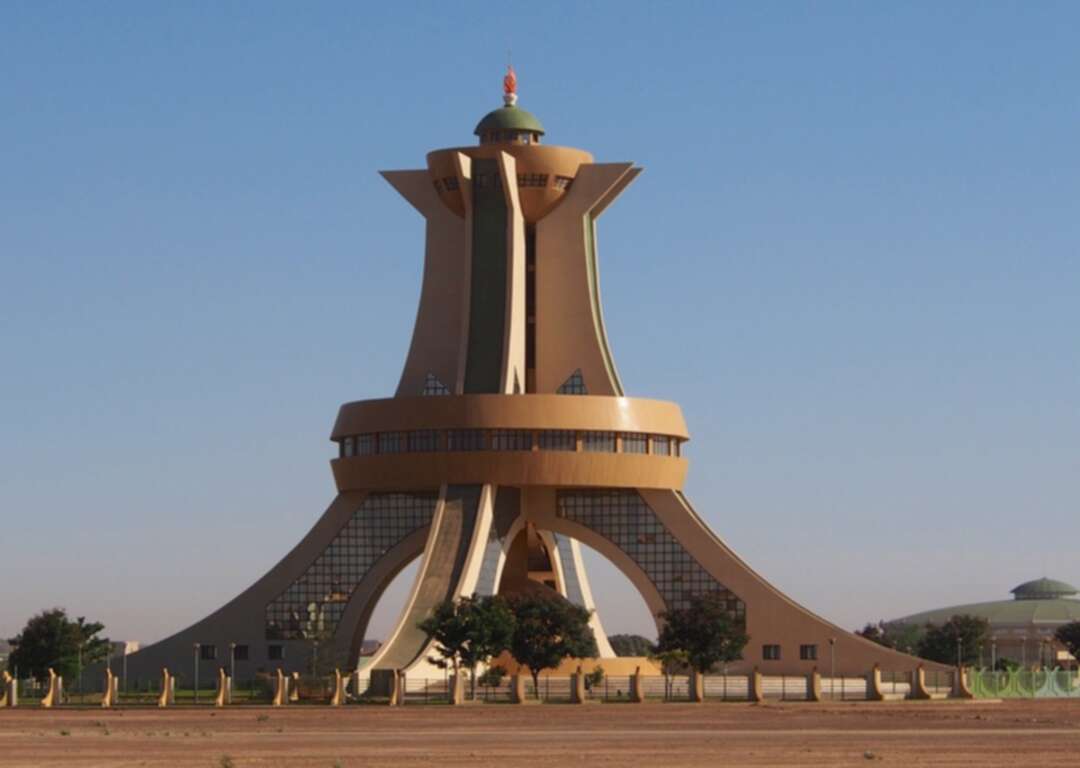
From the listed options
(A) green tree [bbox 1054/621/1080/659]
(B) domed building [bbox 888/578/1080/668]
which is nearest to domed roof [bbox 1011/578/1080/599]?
(B) domed building [bbox 888/578/1080/668]

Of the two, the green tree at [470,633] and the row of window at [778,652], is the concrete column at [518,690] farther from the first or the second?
the row of window at [778,652]

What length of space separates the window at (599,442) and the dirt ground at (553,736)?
641 inches

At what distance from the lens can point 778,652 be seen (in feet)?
289

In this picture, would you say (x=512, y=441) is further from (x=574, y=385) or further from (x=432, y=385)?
(x=432, y=385)

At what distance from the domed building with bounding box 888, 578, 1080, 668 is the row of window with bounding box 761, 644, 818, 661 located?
142ft

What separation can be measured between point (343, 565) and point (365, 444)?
15.3 feet

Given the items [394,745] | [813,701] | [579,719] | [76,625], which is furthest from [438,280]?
[394,745]

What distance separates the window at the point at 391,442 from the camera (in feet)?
298

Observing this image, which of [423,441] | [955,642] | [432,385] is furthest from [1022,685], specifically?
[955,642]

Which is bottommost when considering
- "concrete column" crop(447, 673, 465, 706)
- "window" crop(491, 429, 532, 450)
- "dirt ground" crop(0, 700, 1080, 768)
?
"dirt ground" crop(0, 700, 1080, 768)

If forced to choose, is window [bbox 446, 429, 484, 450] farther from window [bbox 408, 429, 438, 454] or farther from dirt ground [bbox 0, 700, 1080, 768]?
dirt ground [bbox 0, 700, 1080, 768]

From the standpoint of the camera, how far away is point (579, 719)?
64250mm

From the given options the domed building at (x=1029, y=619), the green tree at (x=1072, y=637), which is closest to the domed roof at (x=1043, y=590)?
the domed building at (x=1029, y=619)

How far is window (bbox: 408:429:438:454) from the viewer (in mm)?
90062
